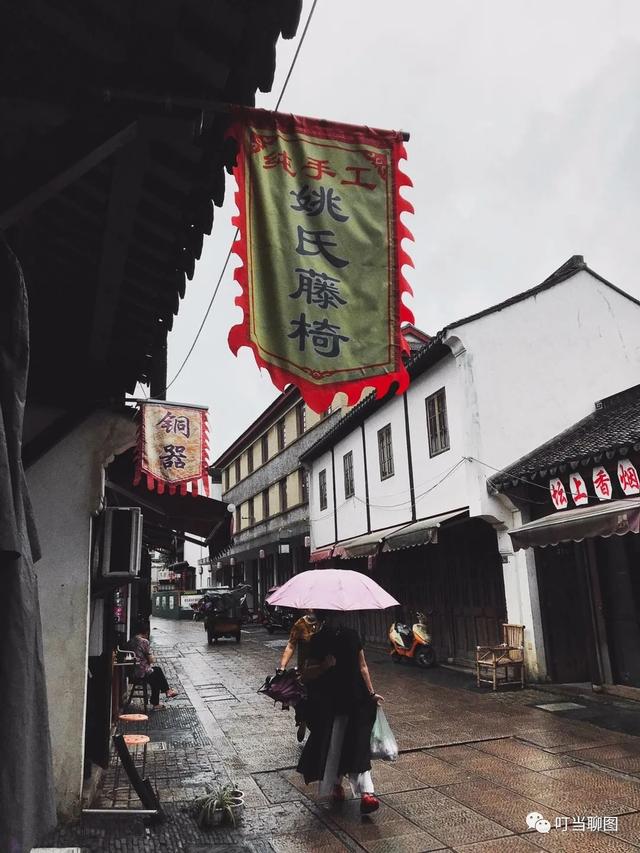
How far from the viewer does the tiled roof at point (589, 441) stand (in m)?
10.7

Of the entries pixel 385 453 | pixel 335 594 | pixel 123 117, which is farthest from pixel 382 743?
pixel 385 453

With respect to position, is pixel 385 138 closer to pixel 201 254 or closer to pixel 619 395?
pixel 201 254

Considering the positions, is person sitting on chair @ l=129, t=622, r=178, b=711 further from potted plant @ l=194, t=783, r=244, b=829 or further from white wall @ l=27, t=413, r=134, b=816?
potted plant @ l=194, t=783, r=244, b=829

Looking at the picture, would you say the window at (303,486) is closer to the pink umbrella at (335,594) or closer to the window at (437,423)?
the window at (437,423)

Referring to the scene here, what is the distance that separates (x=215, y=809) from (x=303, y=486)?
23.1 m

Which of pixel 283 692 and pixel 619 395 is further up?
pixel 619 395

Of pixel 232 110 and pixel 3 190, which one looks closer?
pixel 3 190

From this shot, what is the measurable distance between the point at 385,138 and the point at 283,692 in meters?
5.85

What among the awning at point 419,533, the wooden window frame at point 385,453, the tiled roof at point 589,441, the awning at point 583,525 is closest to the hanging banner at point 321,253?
the awning at point 583,525

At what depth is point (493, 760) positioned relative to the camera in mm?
7500

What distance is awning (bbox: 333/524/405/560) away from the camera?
55.1ft

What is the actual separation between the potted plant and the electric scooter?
1003 cm

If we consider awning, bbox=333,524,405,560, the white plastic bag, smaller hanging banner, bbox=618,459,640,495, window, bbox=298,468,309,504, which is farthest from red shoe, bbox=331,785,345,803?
window, bbox=298,468,309,504

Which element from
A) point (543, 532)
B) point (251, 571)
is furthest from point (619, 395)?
point (251, 571)
